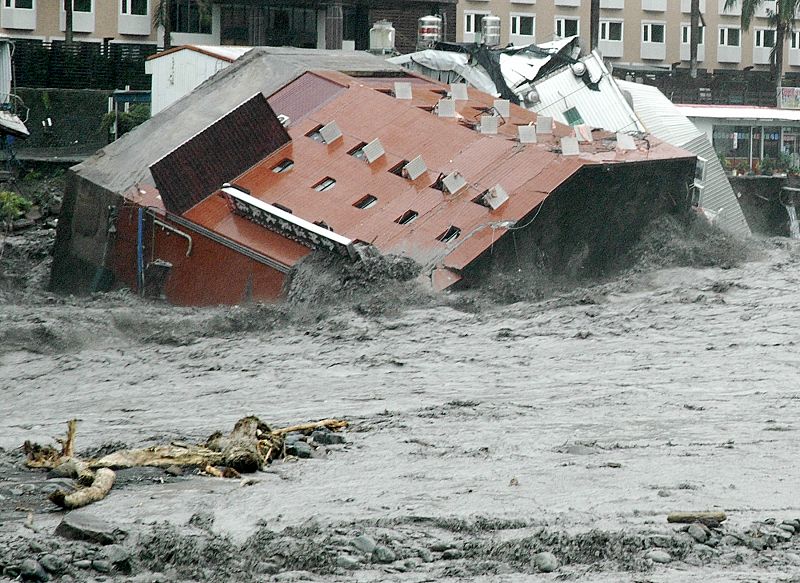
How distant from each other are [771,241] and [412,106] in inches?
350

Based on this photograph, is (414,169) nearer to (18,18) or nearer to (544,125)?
(544,125)

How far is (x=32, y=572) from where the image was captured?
27.1ft

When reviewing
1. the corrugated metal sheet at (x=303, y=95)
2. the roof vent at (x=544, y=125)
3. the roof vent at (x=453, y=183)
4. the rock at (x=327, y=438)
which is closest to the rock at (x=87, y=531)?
the rock at (x=327, y=438)

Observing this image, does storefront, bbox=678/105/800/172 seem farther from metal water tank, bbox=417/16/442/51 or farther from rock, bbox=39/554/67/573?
rock, bbox=39/554/67/573

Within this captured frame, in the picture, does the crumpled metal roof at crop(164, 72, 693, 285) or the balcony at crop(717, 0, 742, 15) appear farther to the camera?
the balcony at crop(717, 0, 742, 15)

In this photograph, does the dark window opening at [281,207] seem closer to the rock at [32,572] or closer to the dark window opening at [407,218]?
the dark window opening at [407,218]

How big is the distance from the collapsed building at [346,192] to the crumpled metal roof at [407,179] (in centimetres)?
3

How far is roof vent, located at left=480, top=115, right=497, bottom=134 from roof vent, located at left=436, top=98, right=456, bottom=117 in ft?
2.12

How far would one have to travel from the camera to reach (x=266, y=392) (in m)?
15.2

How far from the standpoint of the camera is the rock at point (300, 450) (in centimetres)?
1175

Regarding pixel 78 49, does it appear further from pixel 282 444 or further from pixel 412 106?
pixel 282 444

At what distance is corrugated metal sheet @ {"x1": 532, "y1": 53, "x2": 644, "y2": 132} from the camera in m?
26.6

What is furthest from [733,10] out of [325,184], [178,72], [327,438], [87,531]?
[87,531]

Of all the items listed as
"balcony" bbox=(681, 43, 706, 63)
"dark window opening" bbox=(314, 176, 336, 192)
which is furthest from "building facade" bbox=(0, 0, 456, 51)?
"dark window opening" bbox=(314, 176, 336, 192)
